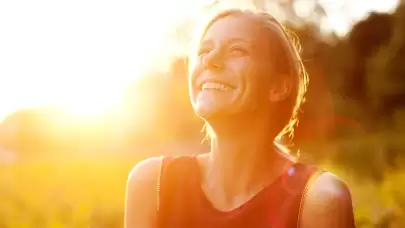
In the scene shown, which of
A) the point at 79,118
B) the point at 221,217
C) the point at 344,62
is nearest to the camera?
the point at 221,217

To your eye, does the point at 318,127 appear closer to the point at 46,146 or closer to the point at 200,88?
the point at 46,146

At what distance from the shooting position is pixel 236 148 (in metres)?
1.27

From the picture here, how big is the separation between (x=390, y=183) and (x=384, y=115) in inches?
27.9

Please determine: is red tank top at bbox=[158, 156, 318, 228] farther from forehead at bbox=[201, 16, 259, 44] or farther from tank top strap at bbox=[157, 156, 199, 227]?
forehead at bbox=[201, 16, 259, 44]

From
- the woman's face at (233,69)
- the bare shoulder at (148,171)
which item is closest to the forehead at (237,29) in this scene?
the woman's face at (233,69)

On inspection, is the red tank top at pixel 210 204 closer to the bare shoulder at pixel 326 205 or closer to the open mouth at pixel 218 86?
the bare shoulder at pixel 326 205

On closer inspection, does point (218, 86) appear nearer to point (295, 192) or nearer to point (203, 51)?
point (203, 51)

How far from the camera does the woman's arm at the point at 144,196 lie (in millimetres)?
1282

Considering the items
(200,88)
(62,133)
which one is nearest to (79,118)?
(62,133)

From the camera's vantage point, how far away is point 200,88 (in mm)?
1265

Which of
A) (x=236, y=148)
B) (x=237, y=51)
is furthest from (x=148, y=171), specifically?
(x=237, y=51)

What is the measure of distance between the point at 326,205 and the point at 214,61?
323 millimetres

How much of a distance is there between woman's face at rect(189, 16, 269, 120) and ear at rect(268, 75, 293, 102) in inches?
1.0

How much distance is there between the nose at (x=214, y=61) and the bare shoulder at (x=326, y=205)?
0.88ft
